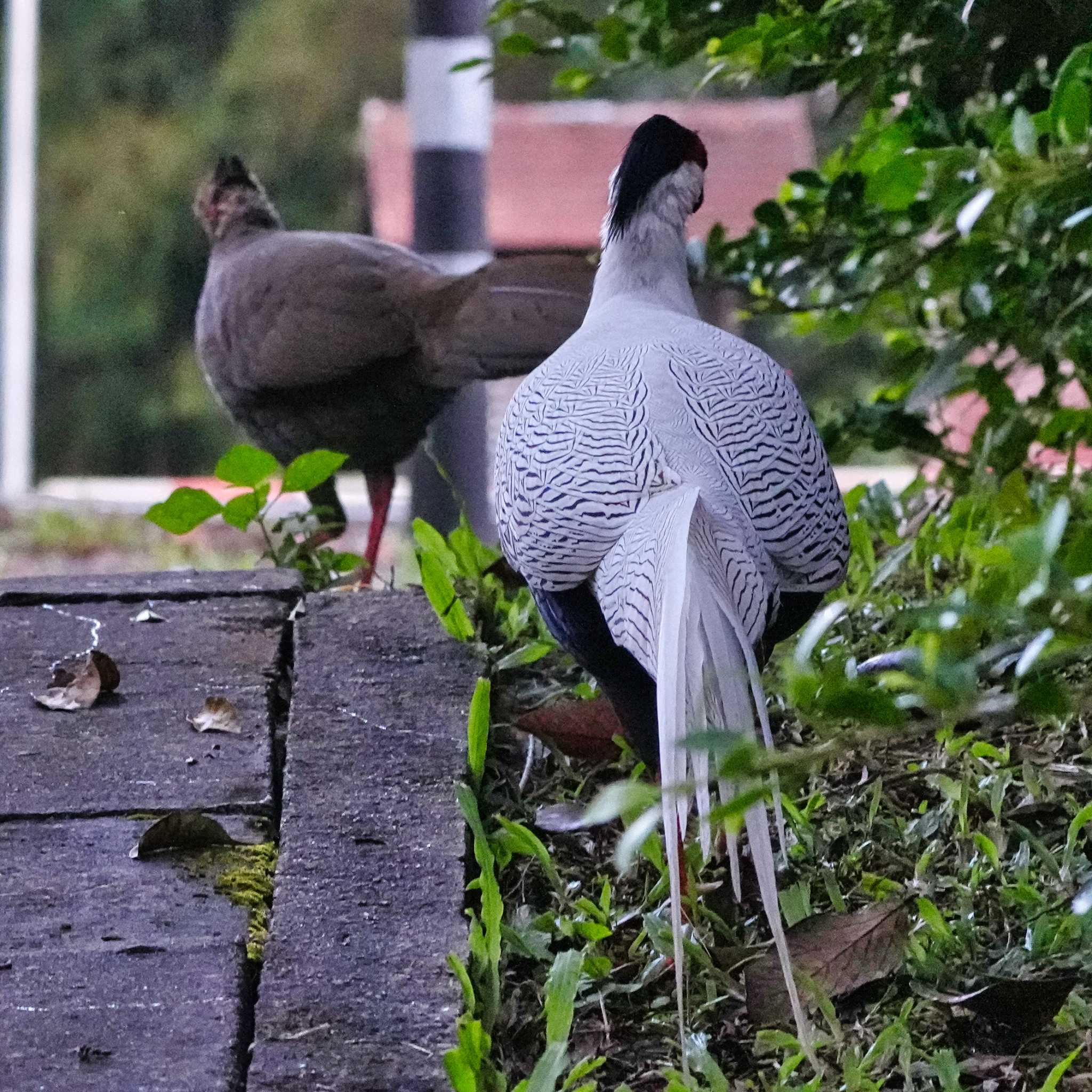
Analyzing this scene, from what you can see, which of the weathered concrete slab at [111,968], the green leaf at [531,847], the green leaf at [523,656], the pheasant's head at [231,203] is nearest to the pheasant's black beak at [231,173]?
the pheasant's head at [231,203]

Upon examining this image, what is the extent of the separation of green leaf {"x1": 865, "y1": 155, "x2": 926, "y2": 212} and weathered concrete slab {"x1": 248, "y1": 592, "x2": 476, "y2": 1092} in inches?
42.6

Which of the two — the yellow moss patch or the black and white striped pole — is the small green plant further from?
the black and white striped pole

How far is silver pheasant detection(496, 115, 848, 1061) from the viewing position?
6.28 feet

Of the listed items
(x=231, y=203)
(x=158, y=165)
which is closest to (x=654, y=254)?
(x=231, y=203)

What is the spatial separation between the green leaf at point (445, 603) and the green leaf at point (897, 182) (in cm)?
101

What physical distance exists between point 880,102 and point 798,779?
2.06 meters

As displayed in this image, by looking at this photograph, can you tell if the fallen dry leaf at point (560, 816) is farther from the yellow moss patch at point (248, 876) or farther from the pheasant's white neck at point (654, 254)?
the pheasant's white neck at point (654, 254)

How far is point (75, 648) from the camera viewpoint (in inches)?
106

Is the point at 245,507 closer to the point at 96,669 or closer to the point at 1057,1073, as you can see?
the point at 96,669

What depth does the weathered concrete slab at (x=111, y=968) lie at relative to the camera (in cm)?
173

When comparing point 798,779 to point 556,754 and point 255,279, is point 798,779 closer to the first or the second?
point 556,754

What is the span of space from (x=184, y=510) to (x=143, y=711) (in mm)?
490

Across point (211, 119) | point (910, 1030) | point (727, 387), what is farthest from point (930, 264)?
point (211, 119)

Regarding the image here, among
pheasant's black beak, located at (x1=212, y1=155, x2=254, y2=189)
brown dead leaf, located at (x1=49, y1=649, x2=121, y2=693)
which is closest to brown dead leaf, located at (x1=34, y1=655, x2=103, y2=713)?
brown dead leaf, located at (x1=49, y1=649, x2=121, y2=693)
